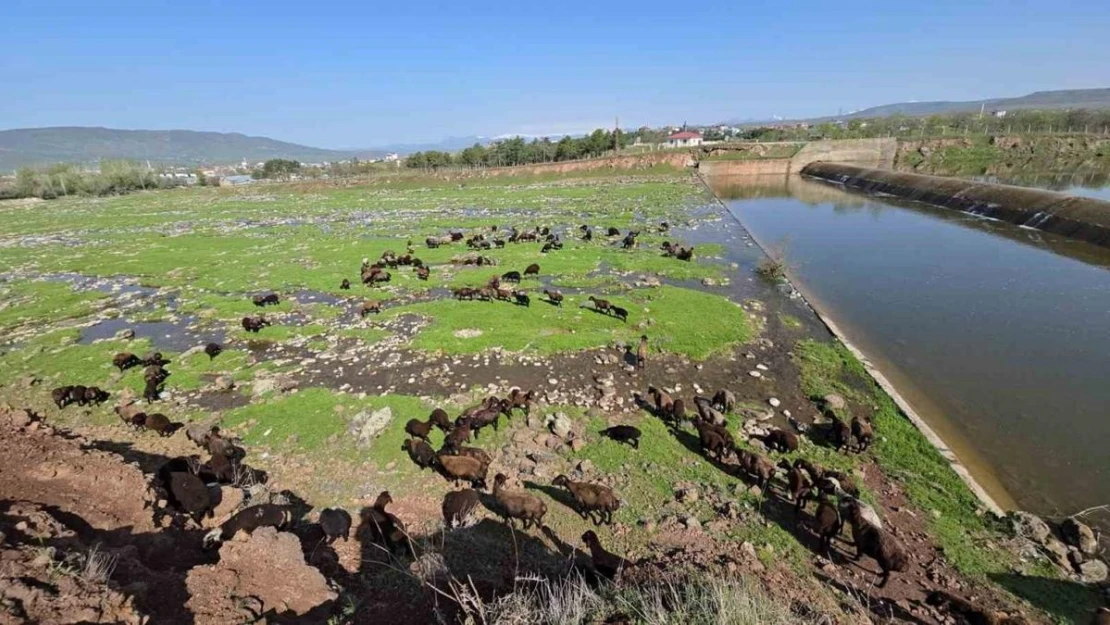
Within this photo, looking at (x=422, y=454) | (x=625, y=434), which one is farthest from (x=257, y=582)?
(x=625, y=434)

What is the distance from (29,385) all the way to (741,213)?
45.9 metres

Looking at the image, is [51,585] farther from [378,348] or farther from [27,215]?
[27,215]

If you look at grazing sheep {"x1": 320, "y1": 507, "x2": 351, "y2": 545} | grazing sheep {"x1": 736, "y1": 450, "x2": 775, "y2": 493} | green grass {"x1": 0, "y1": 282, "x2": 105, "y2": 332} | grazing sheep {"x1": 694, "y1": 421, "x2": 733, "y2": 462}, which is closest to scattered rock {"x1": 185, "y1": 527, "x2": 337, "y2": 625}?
grazing sheep {"x1": 320, "y1": 507, "x2": 351, "y2": 545}

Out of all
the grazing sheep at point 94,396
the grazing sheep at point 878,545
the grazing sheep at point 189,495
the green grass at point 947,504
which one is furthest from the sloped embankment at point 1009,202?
the grazing sheep at point 94,396

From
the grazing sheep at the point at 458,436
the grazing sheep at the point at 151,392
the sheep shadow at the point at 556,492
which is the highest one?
the grazing sheep at the point at 151,392

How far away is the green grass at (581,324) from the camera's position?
14.8 meters

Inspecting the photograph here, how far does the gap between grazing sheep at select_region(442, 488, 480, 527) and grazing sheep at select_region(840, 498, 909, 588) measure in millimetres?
6090

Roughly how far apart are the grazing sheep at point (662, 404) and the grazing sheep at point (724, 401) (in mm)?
1110

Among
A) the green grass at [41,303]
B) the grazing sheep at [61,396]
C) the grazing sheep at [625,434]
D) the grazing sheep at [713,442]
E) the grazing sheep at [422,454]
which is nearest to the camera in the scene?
the grazing sheep at [422,454]

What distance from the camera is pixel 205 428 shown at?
10492mm

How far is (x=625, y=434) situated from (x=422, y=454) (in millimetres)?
4146

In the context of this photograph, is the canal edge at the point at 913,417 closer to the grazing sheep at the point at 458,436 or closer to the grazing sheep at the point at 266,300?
the grazing sheep at the point at 458,436

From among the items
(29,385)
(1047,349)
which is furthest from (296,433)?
(1047,349)

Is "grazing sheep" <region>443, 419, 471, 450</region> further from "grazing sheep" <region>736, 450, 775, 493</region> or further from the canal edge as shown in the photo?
the canal edge
